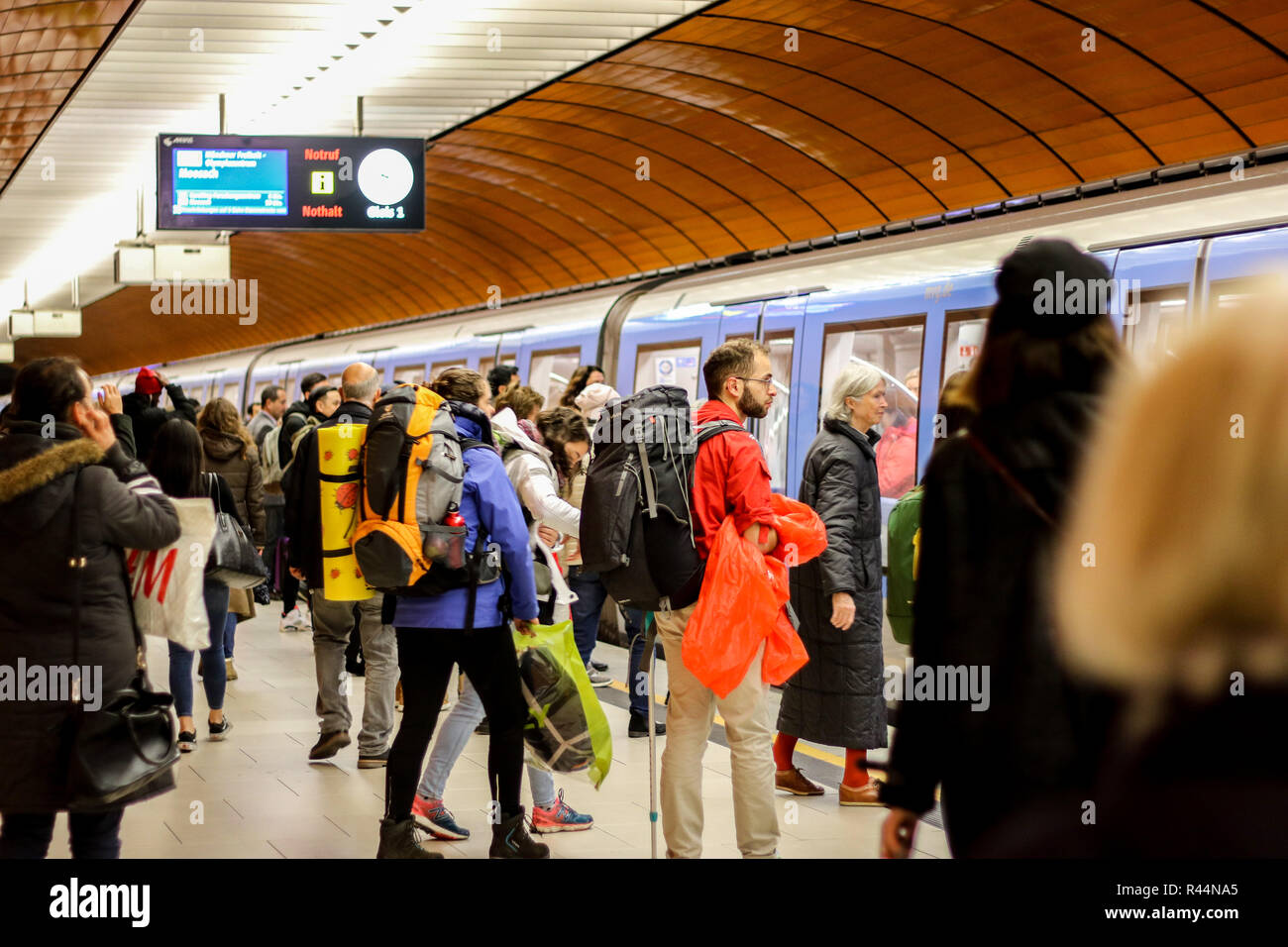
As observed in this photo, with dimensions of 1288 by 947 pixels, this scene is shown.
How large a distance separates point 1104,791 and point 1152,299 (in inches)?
254

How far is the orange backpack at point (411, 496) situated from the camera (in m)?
5.27

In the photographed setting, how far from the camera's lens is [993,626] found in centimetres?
243

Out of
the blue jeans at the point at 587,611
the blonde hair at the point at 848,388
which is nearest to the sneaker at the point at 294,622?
the blue jeans at the point at 587,611

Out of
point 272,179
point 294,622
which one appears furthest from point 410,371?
point 294,622

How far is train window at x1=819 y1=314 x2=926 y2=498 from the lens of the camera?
9.12m

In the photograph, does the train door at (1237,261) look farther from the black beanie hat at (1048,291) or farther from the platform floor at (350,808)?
the black beanie hat at (1048,291)

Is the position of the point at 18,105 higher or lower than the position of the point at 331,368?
higher

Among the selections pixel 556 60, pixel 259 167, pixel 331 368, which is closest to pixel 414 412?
pixel 259 167

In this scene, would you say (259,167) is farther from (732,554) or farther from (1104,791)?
(1104,791)

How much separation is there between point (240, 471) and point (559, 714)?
4503mm

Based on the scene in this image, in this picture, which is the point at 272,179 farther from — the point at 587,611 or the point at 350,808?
the point at 350,808

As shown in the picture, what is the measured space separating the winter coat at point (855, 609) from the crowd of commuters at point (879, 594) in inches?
0.6

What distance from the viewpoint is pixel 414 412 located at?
5500mm

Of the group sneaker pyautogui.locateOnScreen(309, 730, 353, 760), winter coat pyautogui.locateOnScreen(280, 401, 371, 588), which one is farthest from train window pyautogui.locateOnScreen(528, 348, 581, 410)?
winter coat pyautogui.locateOnScreen(280, 401, 371, 588)
